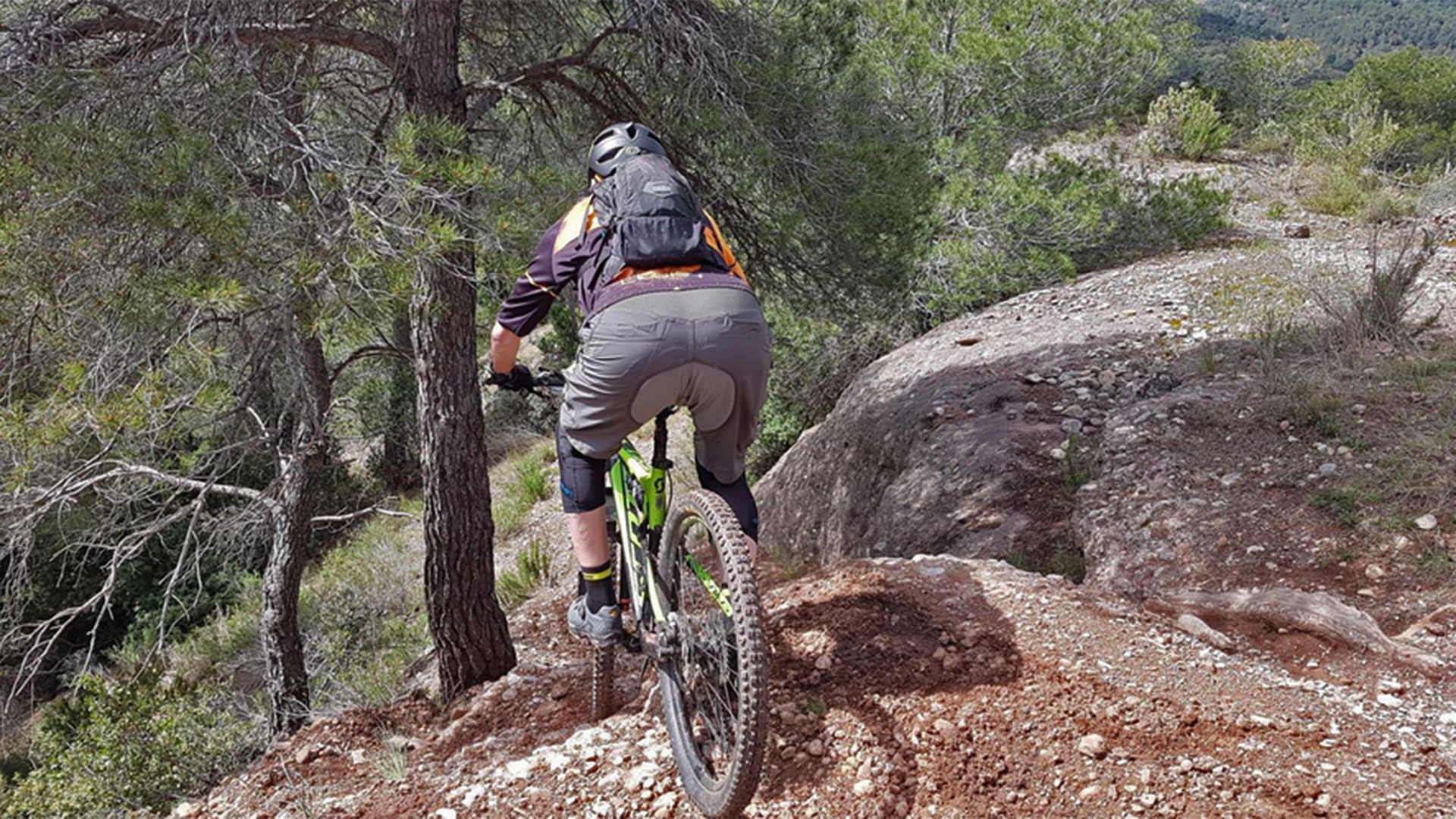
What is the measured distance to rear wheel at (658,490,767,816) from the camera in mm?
2025

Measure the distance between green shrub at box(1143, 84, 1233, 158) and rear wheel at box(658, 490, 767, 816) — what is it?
15073 millimetres

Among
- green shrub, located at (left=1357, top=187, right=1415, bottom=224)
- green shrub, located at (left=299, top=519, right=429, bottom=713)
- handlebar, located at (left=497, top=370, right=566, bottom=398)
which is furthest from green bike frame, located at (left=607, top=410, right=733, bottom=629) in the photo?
green shrub, located at (left=1357, top=187, right=1415, bottom=224)

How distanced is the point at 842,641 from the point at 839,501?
352 centimetres

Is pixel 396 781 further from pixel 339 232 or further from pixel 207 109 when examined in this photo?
pixel 207 109

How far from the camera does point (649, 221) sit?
2318 mm

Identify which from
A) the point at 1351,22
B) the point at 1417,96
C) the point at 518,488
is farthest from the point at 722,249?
the point at 1351,22

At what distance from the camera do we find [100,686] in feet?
15.1

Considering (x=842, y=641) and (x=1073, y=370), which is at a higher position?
(x=1073, y=370)

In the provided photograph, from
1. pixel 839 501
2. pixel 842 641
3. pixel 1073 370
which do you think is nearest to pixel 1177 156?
pixel 1073 370

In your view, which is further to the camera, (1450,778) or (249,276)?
(249,276)

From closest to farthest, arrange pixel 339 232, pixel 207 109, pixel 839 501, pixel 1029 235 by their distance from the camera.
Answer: pixel 339 232
pixel 207 109
pixel 839 501
pixel 1029 235

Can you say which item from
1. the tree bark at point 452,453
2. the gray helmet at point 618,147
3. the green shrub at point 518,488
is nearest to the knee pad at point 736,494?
the gray helmet at point 618,147

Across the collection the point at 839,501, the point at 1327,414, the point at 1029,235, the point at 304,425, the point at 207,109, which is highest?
the point at 207,109

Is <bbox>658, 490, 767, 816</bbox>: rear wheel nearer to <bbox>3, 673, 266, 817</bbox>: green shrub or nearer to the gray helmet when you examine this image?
the gray helmet
